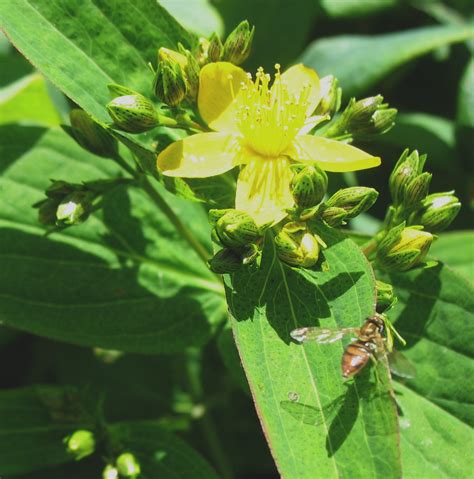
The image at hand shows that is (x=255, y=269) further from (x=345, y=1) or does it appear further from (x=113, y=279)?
(x=345, y=1)

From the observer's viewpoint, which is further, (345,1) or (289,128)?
(345,1)

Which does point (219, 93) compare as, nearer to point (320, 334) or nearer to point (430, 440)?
point (320, 334)

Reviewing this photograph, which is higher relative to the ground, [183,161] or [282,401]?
[183,161]

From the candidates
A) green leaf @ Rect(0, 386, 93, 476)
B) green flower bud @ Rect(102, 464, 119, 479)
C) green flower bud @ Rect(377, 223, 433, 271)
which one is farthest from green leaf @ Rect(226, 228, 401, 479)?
green leaf @ Rect(0, 386, 93, 476)

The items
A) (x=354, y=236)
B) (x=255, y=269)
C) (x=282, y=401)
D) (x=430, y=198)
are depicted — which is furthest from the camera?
(x=354, y=236)

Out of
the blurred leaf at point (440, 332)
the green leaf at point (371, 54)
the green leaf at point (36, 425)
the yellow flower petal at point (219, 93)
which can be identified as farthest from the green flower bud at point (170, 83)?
the green leaf at point (371, 54)

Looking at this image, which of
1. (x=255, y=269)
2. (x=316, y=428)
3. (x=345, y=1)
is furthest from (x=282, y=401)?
(x=345, y=1)
